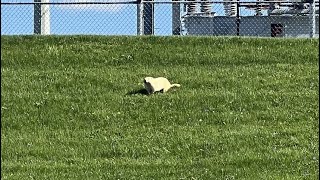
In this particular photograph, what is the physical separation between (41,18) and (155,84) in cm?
521

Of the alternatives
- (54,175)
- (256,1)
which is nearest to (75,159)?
(54,175)

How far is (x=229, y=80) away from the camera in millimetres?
10070

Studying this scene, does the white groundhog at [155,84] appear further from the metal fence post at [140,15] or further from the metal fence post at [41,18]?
the metal fence post at [41,18]

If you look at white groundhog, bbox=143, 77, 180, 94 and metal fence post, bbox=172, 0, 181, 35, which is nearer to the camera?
white groundhog, bbox=143, 77, 180, 94

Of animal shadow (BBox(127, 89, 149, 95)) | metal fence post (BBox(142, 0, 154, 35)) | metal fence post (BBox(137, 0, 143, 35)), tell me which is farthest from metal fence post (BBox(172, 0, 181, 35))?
animal shadow (BBox(127, 89, 149, 95))

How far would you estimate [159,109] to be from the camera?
9.19m

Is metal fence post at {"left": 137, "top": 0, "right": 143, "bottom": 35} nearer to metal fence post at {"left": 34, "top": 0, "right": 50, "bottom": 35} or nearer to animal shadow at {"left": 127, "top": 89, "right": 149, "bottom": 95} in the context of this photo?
metal fence post at {"left": 34, "top": 0, "right": 50, "bottom": 35}

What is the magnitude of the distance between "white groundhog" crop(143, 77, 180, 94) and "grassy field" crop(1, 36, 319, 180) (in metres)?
0.11

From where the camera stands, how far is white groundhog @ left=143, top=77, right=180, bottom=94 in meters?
9.53

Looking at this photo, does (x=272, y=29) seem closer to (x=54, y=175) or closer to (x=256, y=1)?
(x=256, y=1)

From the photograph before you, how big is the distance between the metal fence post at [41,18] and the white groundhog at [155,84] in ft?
16.3

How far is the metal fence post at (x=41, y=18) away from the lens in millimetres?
13898

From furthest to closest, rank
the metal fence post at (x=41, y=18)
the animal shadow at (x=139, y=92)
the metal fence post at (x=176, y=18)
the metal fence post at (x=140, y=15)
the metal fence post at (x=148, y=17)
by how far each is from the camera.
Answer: the metal fence post at (x=176, y=18) → the metal fence post at (x=41, y=18) → the metal fence post at (x=148, y=17) → the metal fence post at (x=140, y=15) → the animal shadow at (x=139, y=92)

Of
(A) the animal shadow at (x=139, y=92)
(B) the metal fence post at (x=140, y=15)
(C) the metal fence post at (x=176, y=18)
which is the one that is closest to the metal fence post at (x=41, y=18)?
(B) the metal fence post at (x=140, y=15)
